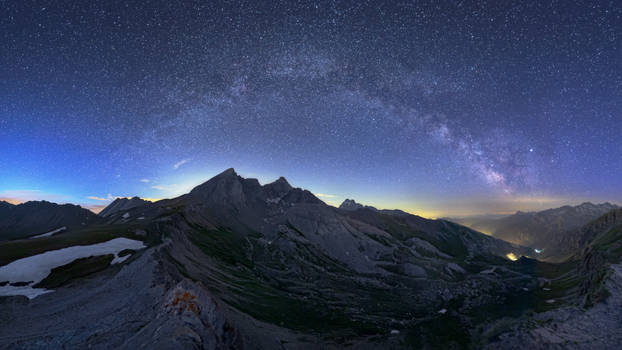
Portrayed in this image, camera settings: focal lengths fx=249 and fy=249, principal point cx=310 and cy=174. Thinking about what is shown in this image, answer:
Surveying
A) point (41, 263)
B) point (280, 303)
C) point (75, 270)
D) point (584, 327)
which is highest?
point (41, 263)

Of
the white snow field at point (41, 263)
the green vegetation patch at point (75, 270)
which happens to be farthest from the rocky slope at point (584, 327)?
the white snow field at point (41, 263)

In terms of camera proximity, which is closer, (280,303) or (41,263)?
(41,263)

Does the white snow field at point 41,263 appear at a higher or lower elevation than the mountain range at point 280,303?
higher

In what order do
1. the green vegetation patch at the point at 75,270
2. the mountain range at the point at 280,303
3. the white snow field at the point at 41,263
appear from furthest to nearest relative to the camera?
1. the green vegetation patch at the point at 75,270
2. the white snow field at the point at 41,263
3. the mountain range at the point at 280,303

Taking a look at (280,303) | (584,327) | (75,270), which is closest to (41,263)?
(75,270)

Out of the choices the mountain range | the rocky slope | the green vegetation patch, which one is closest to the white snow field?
the green vegetation patch

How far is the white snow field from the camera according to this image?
4647 centimetres

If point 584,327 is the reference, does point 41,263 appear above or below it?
above

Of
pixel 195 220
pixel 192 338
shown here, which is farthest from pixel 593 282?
pixel 195 220

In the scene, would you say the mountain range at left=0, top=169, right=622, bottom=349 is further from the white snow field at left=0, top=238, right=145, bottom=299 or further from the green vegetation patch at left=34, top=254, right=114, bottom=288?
the white snow field at left=0, top=238, right=145, bottom=299

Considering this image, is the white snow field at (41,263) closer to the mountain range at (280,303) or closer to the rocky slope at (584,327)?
the mountain range at (280,303)

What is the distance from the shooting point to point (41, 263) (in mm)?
57688

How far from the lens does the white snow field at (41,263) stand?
4647 cm

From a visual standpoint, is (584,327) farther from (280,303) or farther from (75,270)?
(75,270)
